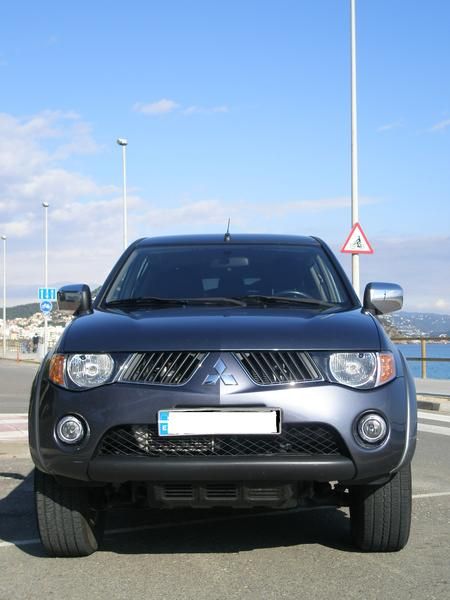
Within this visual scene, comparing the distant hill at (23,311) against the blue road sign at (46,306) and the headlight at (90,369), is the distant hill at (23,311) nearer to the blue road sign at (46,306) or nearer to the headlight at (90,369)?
the blue road sign at (46,306)

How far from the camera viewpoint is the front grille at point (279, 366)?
3.96 meters

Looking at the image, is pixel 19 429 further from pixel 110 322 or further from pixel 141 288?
pixel 110 322

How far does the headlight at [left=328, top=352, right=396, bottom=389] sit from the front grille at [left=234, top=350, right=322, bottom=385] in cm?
10

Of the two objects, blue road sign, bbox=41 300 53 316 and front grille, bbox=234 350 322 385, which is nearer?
front grille, bbox=234 350 322 385

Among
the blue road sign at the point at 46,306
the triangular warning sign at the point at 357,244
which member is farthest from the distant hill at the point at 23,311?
the triangular warning sign at the point at 357,244

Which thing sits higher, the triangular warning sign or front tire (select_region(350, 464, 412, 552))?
the triangular warning sign

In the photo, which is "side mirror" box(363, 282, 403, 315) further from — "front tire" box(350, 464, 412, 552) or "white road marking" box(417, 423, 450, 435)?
"white road marking" box(417, 423, 450, 435)

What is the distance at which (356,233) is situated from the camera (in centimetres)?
1606

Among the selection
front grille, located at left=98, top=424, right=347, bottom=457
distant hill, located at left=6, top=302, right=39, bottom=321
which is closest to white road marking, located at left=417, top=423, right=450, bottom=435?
front grille, located at left=98, top=424, right=347, bottom=457

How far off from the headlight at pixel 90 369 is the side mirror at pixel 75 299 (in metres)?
0.93

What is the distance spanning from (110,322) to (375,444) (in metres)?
1.42

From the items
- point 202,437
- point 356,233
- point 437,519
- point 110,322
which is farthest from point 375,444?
point 356,233

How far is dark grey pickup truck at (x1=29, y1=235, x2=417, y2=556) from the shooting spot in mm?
3891

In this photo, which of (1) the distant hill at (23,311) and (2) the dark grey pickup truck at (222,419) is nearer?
(2) the dark grey pickup truck at (222,419)
